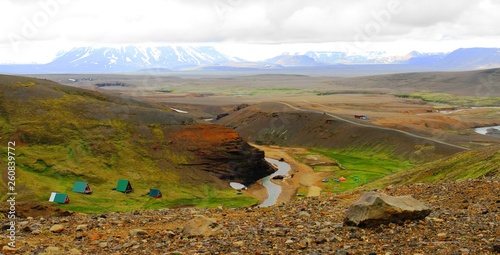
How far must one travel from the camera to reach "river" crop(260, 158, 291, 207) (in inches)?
2731

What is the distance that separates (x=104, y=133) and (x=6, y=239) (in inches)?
2639

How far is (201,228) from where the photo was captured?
18.0m

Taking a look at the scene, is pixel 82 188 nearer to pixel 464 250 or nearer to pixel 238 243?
pixel 238 243

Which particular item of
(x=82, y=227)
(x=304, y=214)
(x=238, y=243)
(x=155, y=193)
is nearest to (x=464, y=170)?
(x=304, y=214)

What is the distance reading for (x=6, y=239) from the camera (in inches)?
721

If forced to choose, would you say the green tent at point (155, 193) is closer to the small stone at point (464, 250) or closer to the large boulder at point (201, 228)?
the large boulder at point (201, 228)

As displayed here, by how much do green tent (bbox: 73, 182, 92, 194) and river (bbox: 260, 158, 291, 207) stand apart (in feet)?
75.5

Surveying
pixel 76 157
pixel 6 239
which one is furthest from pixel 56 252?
pixel 76 157

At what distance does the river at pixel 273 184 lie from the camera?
228ft

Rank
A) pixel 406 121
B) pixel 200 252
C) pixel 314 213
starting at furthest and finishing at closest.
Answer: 1. pixel 406 121
2. pixel 314 213
3. pixel 200 252

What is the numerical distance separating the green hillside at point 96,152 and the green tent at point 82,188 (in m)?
0.79

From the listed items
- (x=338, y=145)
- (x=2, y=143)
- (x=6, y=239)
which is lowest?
(x=338, y=145)

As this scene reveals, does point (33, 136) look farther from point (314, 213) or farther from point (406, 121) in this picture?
point (406, 121)

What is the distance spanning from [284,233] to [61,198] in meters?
47.5
